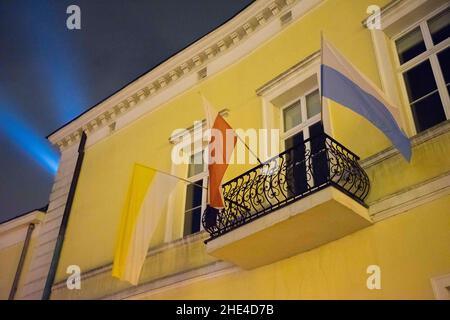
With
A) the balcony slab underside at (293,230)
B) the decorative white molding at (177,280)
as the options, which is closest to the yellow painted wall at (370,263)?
the balcony slab underside at (293,230)

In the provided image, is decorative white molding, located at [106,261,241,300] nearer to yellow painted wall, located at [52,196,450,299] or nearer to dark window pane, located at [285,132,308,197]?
yellow painted wall, located at [52,196,450,299]

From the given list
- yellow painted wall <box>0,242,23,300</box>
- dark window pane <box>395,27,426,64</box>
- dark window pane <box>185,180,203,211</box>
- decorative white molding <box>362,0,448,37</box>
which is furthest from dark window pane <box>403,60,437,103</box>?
yellow painted wall <box>0,242,23,300</box>

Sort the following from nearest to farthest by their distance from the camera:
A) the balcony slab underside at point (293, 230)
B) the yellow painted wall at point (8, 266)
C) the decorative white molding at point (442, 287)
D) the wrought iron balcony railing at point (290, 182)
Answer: the decorative white molding at point (442, 287)
the balcony slab underside at point (293, 230)
the wrought iron balcony railing at point (290, 182)
the yellow painted wall at point (8, 266)

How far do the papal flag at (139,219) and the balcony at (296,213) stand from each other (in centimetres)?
85

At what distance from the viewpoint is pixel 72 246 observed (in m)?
11.6

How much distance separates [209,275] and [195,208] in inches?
74.4

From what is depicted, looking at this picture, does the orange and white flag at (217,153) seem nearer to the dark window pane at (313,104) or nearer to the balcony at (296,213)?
the balcony at (296,213)

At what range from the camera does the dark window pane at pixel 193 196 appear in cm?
1011

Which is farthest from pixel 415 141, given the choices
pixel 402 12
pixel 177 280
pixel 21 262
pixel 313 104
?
pixel 21 262

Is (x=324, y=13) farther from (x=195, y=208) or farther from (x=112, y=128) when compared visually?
(x=112, y=128)

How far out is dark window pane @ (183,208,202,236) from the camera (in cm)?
970

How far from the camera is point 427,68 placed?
752 cm

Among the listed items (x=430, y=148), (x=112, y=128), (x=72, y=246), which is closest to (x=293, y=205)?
(x=430, y=148)

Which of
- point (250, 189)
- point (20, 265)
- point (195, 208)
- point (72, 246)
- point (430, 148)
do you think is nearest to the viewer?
point (430, 148)
